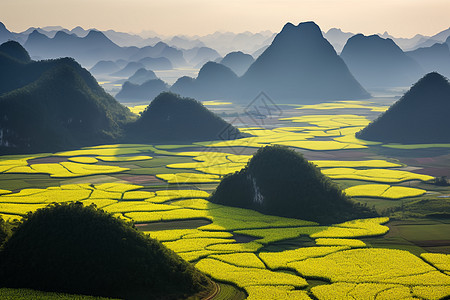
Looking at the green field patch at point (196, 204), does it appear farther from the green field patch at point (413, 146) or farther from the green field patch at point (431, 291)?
the green field patch at point (413, 146)

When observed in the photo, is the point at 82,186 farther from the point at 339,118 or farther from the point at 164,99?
the point at 339,118

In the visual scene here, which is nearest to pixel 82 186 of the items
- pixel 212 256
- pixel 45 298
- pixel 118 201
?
pixel 118 201

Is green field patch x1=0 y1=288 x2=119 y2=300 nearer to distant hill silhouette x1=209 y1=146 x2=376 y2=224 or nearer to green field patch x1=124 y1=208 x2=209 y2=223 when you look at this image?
green field patch x1=124 y1=208 x2=209 y2=223

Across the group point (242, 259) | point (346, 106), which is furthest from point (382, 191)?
point (346, 106)

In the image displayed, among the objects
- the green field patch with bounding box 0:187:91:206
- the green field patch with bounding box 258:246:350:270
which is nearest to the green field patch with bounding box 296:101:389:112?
the green field patch with bounding box 0:187:91:206

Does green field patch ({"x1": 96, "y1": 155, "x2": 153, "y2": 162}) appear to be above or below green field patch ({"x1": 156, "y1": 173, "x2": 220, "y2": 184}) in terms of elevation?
below
